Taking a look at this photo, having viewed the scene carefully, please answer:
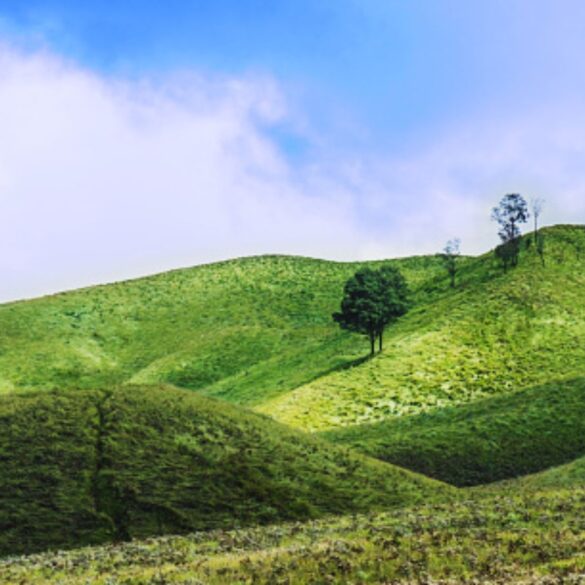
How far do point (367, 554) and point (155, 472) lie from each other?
58.8 feet

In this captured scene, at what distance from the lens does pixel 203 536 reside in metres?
31.0

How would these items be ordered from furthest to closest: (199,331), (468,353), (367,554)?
1. (199,331)
2. (468,353)
3. (367,554)

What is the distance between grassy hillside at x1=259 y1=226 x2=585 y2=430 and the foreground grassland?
49.3m

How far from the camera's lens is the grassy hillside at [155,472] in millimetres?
35000

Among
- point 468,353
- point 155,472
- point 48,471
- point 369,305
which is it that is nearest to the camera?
point 48,471

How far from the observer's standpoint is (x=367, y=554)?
22719 millimetres

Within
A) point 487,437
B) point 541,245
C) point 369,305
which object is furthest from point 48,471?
point 541,245

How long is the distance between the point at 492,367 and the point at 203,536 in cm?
6574

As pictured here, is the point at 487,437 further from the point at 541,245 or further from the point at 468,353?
the point at 541,245

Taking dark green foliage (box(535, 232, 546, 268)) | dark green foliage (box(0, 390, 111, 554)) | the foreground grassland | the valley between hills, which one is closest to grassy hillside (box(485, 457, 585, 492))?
the valley between hills

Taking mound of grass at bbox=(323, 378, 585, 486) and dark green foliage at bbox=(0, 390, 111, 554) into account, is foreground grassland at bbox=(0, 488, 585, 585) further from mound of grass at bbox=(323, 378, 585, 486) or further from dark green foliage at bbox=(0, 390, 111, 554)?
mound of grass at bbox=(323, 378, 585, 486)

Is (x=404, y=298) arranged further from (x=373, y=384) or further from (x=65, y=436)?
(x=65, y=436)

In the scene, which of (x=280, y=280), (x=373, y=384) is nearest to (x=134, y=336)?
(x=280, y=280)

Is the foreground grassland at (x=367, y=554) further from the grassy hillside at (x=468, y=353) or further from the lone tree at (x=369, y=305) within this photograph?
the lone tree at (x=369, y=305)
